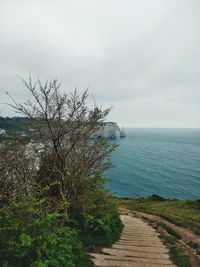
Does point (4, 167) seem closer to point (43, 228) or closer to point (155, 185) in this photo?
point (43, 228)

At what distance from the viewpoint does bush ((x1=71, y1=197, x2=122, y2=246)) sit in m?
11.5

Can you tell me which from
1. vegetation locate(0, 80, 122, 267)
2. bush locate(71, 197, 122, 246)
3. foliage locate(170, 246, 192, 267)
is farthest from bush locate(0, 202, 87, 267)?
foliage locate(170, 246, 192, 267)

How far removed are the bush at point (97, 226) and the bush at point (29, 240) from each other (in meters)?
2.75

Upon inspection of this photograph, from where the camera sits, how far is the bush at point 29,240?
7.21 metres

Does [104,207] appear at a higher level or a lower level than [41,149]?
lower

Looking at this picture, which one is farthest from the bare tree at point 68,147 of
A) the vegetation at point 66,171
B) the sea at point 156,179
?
the sea at point 156,179

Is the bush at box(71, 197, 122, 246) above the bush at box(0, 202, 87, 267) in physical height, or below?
below

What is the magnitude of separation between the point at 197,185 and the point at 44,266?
6967 cm

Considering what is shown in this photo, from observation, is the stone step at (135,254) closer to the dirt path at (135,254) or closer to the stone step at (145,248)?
the dirt path at (135,254)

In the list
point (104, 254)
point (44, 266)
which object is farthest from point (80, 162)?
point (44, 266)

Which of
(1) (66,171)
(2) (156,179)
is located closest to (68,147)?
(1) (66,171)

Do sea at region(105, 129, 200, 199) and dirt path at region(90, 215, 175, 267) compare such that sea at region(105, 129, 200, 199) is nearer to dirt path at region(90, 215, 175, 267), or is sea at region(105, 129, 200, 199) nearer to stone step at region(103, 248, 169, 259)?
dirt path at region(90, 215, 175, 267)

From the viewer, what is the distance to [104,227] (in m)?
12.2

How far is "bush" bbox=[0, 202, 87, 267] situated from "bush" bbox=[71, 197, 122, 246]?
→ 2.75 m
